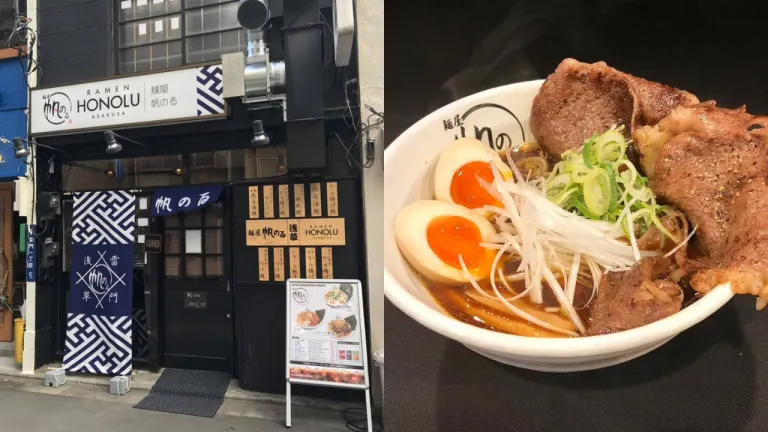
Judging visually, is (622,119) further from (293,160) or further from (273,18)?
(273,18)

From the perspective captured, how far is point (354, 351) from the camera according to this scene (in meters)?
1.39

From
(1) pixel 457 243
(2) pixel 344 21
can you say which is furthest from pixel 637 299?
(2) pixel 344 21

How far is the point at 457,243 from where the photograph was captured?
0.46 meters

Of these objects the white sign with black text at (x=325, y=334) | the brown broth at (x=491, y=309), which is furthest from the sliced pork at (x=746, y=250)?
the white sign with black text at (x=325, y=334)

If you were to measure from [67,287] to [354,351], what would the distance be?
1.61m

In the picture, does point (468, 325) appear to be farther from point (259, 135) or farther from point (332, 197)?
point (259, 135)

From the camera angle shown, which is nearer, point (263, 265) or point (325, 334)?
point (325, 334)

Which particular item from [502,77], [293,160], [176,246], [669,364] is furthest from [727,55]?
[176,246]

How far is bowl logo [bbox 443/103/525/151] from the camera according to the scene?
1.63ft

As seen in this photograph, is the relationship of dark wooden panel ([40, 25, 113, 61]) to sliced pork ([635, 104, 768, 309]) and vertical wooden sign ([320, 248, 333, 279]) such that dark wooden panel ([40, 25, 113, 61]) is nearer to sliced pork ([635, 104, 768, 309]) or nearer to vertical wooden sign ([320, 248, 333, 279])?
vertical wooden sign ([320, 248, 333, 279])

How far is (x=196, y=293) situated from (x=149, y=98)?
83 centimetres

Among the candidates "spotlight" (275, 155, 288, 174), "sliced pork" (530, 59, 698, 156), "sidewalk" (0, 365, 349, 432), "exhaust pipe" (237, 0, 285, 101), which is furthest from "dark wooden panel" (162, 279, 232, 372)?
"sliced pork" (530, 59, 698, 156)

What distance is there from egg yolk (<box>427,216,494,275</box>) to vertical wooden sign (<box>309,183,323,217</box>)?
3.52 feet

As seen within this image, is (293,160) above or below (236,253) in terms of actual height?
above
